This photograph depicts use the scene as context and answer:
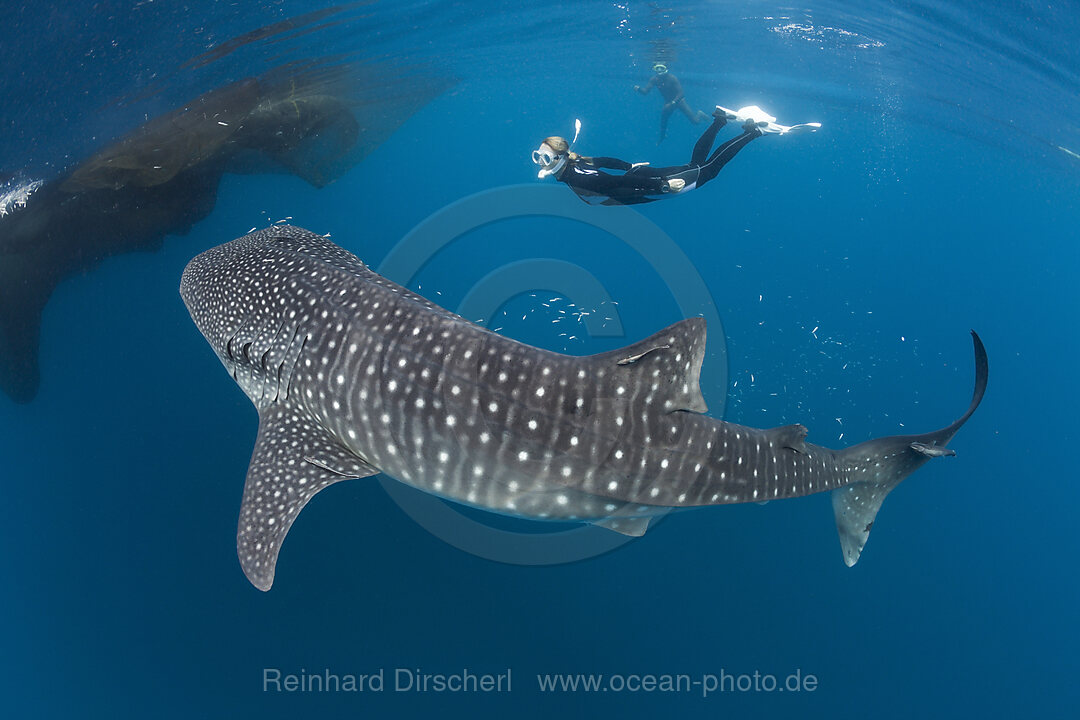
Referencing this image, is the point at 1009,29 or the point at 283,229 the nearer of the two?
the point at 283,229

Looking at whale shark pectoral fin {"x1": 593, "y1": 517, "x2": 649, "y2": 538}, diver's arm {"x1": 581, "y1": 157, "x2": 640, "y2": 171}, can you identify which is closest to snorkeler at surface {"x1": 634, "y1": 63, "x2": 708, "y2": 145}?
diver's arm {"x1": 581, "y1": 157, "x2": 640, "y2": 171}

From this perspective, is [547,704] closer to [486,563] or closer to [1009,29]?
[486,563]

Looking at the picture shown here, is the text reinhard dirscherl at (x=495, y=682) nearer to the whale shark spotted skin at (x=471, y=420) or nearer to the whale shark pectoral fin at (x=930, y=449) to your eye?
the whale shark spotted skin at (x=471, y=420)

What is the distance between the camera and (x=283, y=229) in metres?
5.08

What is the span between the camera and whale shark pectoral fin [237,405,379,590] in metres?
3.37

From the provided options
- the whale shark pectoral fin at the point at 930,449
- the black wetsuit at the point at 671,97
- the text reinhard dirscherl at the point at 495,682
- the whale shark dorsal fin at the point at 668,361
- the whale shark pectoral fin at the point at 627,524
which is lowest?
the text reinhard dirscherl at the point at 495,682

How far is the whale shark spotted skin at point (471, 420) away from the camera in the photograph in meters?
3.09

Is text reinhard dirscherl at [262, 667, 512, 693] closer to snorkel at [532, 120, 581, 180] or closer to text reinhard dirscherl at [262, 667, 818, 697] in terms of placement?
text reinhard dirscherl at [262, 667, 818, 697]

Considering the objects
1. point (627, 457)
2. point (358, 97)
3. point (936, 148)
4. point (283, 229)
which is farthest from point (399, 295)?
point (936, 148)

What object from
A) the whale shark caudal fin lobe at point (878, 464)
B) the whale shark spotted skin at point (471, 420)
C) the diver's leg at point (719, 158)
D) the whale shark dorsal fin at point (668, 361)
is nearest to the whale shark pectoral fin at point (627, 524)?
the whale shark spotted skin at point (471, 420)

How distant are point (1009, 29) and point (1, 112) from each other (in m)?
16.1

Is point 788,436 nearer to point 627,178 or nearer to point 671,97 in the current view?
point 627,178

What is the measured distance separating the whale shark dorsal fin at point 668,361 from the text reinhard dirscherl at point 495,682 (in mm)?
4009

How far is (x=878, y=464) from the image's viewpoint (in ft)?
13.4
